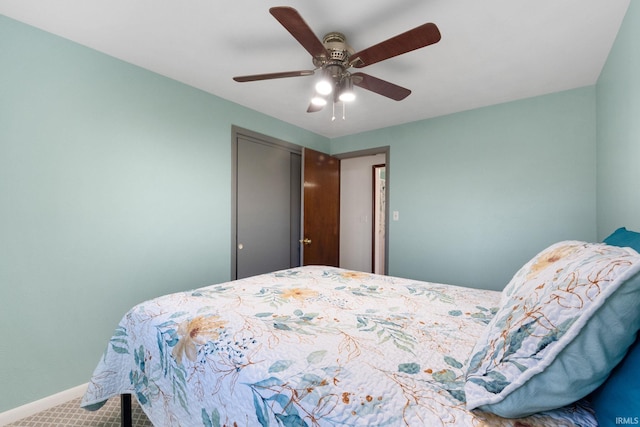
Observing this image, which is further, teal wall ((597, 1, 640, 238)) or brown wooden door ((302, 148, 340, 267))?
brown wooden door ((302, 148, 340, 267))

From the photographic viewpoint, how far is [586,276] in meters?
0.66

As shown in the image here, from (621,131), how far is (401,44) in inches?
58.1

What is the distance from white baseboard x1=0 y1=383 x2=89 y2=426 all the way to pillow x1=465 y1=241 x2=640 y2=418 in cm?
242

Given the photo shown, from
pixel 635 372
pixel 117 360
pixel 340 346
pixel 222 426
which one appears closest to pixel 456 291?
pixel 340 346

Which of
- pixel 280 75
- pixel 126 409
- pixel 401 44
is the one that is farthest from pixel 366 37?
pixel 126 409

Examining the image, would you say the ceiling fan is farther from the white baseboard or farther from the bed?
the white baseboard

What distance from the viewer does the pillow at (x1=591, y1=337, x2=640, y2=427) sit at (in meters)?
0.51

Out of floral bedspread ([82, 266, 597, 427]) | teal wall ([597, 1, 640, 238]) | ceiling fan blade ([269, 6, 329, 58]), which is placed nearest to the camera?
floral bedspread ([82, 266, 597, 427])

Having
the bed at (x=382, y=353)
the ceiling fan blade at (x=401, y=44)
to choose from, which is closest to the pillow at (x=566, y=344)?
the bed at (x=382, y=353)

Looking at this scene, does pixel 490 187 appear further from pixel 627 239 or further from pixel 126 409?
pixel 126 409

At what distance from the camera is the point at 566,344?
1.91 ft

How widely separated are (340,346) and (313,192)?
265cm

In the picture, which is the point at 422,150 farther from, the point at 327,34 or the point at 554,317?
the point at 554,317

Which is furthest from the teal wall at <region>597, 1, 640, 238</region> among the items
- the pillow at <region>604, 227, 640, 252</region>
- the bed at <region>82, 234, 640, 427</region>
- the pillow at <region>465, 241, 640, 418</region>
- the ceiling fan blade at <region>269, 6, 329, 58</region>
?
the ceiling fan blade at <region>269, 6, 329, 58</region>
